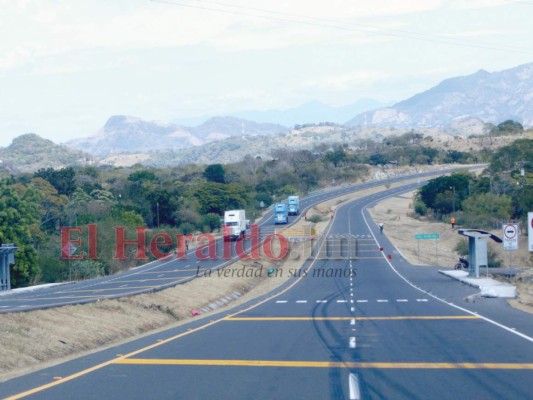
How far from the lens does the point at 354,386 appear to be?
38.1 ft

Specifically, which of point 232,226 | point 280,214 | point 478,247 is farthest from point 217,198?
point 478,247

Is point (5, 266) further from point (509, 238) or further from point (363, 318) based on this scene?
point (363, 318)

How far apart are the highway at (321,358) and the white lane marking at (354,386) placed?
2 cm

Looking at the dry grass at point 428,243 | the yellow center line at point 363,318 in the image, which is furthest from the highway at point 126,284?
the dry grass at point 428,243

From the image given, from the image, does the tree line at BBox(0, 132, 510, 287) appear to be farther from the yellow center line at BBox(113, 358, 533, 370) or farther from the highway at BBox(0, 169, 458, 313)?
the yellow center line at BBox(113, 358, 533, 370)

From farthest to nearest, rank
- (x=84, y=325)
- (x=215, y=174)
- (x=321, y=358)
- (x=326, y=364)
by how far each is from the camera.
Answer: (x=215, y=174) → (x=84, y=325) → (x=321, y=358) → (x=326, y=364)

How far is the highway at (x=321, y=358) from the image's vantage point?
11508 mm

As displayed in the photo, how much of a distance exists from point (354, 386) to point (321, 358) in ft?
10.1

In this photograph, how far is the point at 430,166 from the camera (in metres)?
164

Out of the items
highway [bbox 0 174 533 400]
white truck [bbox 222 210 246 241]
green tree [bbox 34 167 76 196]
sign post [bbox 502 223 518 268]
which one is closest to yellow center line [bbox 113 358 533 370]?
highway [bbox 0 174 533 400]

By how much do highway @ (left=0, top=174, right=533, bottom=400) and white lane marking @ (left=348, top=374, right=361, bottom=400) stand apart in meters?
0.02

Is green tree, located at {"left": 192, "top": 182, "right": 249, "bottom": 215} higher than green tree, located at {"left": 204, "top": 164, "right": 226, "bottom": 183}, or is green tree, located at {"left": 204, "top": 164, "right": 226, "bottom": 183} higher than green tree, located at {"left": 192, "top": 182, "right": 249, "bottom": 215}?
green tree, located at {"left": 204, "top": 164, "right": 226, "bottom": 183}

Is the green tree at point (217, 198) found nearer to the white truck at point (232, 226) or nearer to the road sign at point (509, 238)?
the white truck at point (232, 226)

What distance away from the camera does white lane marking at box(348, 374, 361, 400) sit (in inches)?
427
